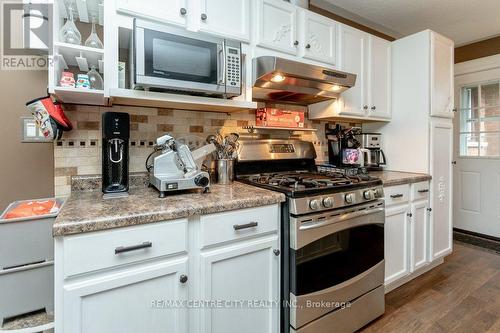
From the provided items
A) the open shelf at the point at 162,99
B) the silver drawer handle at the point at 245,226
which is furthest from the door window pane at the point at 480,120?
the silver drawer handle at the point at 245,226

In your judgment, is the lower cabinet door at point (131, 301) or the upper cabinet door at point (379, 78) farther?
the upper cabinet door at point (379, 78)

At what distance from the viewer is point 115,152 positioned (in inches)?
53.7

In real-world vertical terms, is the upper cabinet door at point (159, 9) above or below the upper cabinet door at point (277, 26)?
below

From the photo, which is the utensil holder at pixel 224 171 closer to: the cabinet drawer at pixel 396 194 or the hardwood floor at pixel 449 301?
the cabinet drawer at pixel 396 194

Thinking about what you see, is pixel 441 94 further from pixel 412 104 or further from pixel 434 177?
pixel 434 177

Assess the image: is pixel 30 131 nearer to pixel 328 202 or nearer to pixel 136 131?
pixel 136 131

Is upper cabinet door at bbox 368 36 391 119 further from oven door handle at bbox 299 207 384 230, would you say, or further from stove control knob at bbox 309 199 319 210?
stove control knob at bbox 309 199 319 210

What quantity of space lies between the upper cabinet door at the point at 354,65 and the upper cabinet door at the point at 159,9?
1315 mm

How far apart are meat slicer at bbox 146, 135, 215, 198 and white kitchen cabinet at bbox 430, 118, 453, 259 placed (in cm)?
212

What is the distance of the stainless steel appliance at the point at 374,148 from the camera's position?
262 cm

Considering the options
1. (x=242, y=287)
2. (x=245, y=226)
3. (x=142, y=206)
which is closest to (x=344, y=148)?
(x=245, y=226)

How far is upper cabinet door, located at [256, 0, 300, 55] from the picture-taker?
5.67 ft

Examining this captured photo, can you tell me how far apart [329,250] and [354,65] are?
1603 mm

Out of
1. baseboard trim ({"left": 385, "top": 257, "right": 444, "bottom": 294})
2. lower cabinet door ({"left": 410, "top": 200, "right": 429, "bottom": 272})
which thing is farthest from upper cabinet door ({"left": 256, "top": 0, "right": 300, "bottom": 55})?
baseboard trim ({"left": 385, "top": 257, "right": 444, "bottom": 294})
